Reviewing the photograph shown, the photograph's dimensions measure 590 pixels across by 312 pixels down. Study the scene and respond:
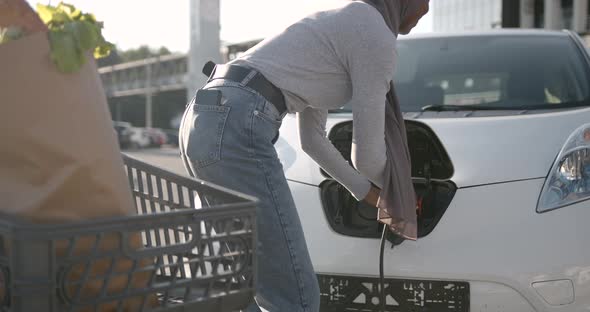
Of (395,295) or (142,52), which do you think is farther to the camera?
(142,52)

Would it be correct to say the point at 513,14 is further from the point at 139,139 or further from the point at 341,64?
the point at 139,139

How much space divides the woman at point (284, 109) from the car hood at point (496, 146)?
29.9 inches

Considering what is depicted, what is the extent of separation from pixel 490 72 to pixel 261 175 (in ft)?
7.91

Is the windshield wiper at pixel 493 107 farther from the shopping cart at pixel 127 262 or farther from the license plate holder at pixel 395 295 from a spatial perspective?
the shopping cart at pixel 127 262

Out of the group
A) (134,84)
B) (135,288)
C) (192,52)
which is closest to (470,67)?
(135,288)

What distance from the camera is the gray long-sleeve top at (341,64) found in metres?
2.17

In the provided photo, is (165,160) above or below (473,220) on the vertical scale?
below

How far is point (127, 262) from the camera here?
1.40m

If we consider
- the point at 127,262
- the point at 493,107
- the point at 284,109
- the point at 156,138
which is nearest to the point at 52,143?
the point at 127,262

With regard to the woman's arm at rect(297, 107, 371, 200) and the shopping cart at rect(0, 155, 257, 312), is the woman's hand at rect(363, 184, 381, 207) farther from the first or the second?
the shopping cart at rect(0, 155, 257, 312)

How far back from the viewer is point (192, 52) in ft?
26.3

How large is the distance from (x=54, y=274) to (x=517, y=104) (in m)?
2.88

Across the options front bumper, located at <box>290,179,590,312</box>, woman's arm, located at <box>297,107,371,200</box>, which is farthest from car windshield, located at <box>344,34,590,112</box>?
woman's arm, located at <box>297,107,371,200</box>

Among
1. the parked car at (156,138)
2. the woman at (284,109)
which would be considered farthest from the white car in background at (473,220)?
the parked car at (156,138)
